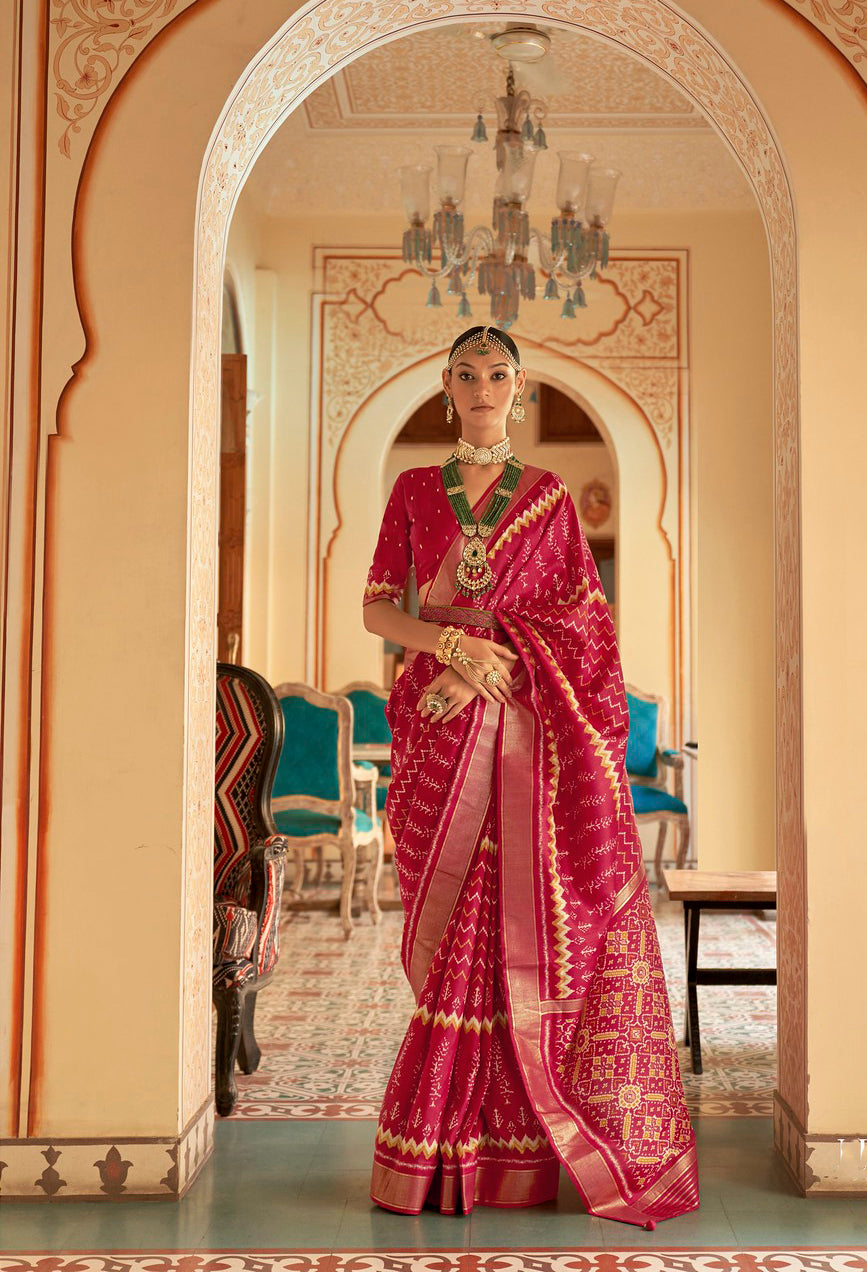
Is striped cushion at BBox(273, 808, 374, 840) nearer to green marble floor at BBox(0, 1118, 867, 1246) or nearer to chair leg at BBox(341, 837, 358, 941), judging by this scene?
chair leg at BBox(341, 837, 358, 941)

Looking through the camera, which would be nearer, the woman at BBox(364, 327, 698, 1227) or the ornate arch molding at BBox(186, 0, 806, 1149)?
the woman at BBox(364, 327, 698, 1227)

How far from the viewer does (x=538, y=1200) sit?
2641 millimetres

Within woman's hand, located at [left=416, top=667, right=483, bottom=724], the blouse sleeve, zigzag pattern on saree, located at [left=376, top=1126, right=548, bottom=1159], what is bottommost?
zigzag pattern on saree, located at [left=376, top=1126, right=548, bottom=1159]

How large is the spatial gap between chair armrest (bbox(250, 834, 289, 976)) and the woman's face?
1345 mm

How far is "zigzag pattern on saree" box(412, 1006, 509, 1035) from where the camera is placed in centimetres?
260

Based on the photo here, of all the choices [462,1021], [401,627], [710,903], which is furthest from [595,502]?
[462,1021]

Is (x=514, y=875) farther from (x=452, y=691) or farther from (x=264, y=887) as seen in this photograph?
(x=264, y=887)

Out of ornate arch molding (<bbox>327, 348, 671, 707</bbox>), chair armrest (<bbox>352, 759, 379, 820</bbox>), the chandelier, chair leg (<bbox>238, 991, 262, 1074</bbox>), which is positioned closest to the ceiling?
the chandelier

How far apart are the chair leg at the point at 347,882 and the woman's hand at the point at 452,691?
3112 millimetres

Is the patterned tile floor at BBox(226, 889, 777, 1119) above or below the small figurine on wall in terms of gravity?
below

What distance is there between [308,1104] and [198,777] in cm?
105

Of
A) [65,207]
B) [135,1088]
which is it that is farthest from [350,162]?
[135,1088]

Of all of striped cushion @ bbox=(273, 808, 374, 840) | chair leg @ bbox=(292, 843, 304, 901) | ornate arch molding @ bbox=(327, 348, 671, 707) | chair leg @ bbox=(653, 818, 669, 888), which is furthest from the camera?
ornate arch molding @ bbox=(327, 348, 671, 707)

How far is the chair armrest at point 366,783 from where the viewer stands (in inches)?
247
